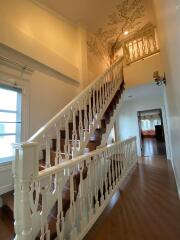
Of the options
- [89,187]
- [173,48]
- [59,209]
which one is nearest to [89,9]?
[173,48]

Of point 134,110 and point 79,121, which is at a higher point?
point 134,110

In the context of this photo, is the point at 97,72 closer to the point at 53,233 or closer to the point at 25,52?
the point at 25,52

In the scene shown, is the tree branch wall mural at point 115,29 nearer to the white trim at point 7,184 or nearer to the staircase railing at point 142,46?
the staircase railing at point 142,46

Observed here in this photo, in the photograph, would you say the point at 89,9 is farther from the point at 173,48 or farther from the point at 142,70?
the point at 173,48

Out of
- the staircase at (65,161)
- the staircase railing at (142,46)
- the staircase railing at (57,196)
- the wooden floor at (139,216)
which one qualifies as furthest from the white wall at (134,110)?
the staircase railing at (57,196)

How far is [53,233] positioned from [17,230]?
1.91 feet

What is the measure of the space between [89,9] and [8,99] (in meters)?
3.41

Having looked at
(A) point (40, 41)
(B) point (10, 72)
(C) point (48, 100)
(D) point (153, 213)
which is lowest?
(D) point (153, 213)

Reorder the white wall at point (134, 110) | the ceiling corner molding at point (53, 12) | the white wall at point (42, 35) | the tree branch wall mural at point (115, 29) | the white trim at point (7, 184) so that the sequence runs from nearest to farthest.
Answer: the white trim at point (7, 184), the white wall at point (42, 35), the ceiling corner molding at point (53, 12), the tree branch wall mural at point (115, 29), the white wall at point (134, 110)

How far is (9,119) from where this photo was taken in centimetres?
256

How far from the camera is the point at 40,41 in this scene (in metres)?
3.22

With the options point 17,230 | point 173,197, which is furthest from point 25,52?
point 173,197

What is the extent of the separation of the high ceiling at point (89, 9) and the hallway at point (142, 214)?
4.72m

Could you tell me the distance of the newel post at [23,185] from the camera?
41.7 inches
